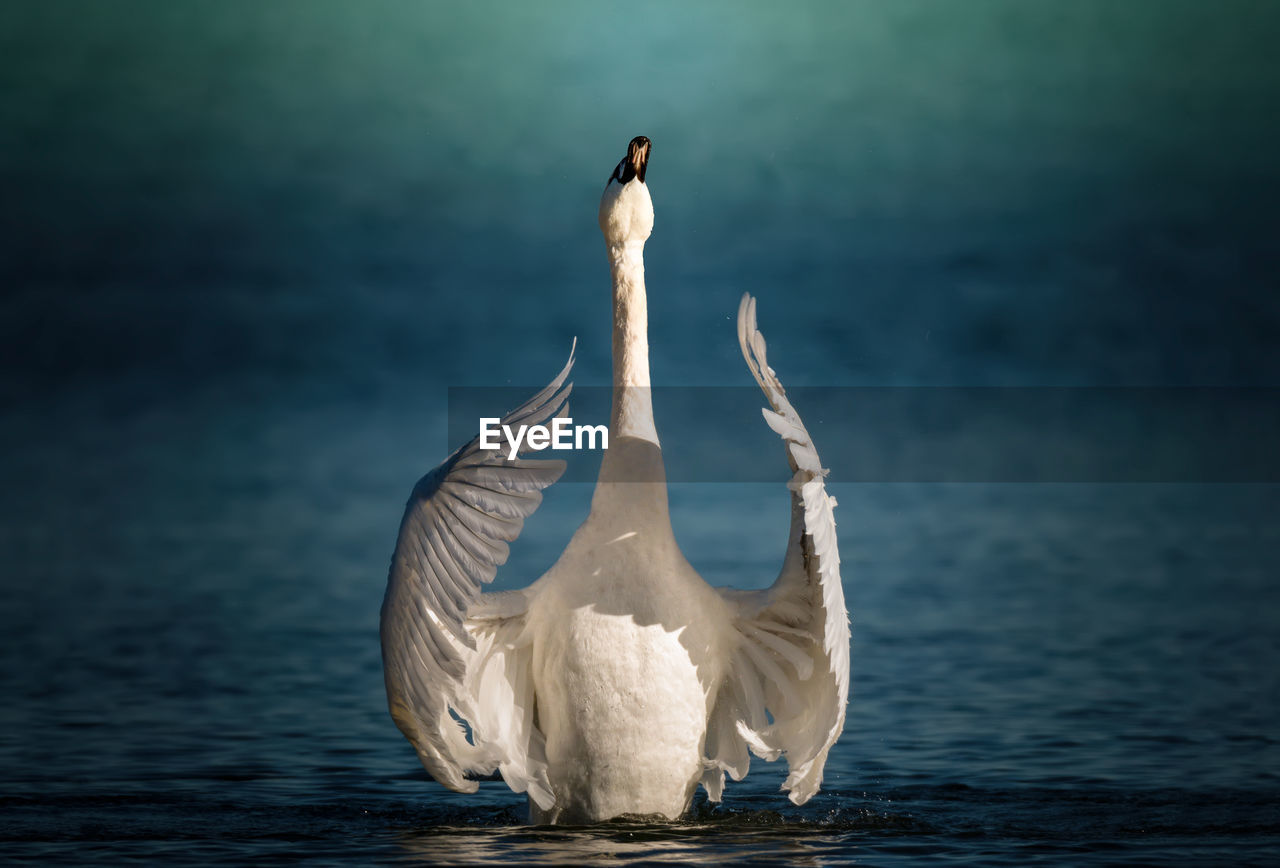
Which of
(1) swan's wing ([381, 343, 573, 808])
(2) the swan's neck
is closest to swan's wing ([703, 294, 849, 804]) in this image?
(2) the swan's neck

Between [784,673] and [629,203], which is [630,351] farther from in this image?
[784,673]

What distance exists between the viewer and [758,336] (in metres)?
8.12

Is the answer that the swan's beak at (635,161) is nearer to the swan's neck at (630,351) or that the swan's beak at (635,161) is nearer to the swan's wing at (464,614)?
the swan's neck at (630,351)

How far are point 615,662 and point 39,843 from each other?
3.15 meters

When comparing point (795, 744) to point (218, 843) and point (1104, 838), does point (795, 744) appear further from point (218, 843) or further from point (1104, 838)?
point (218, 843)

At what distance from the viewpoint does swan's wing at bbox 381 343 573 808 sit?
24.5 ft

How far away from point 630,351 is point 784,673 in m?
1.85

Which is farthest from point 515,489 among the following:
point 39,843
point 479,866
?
point 39,843

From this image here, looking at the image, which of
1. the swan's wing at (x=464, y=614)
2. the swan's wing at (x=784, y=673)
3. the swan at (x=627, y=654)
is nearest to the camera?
the swan's wing at (x=464, y=614)

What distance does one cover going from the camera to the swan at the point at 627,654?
25.9ft

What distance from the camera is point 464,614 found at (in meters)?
7.61

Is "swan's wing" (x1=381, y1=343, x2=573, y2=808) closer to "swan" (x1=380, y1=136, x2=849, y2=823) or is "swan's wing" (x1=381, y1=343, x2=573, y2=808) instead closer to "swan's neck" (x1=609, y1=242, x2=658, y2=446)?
"swan" (x1=380, y1=136, x2=849, y2=823)

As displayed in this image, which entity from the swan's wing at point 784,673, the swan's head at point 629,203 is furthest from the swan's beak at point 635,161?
the swan's wing at point 784,673

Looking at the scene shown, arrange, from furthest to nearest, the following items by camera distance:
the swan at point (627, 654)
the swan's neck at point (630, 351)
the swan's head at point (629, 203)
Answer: the swan's head at point (629, 203), the swan's neck at point (630, 351), the swan at point (627, 654)
